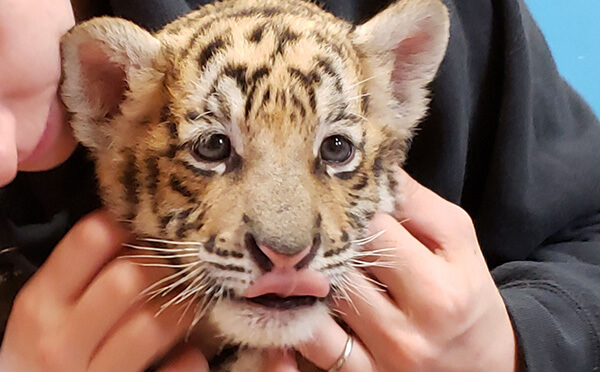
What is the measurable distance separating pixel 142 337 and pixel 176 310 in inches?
1.5

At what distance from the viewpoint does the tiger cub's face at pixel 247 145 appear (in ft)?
2.02

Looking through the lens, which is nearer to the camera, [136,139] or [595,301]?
[136,139]

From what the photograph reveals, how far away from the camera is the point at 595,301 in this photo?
0.87 meters

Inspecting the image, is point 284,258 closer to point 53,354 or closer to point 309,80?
point 309,80

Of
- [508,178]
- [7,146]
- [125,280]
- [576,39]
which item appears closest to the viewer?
[7,146]

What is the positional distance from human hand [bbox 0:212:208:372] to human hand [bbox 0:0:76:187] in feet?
0.31

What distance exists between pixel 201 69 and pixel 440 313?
1.07 ft

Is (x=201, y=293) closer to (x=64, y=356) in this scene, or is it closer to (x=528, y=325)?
(x=64, y=356)

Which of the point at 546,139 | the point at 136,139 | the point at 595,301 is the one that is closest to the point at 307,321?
the point at 136,139

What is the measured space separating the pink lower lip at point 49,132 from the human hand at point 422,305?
29cm

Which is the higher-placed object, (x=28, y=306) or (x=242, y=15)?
(x=242, y=15)

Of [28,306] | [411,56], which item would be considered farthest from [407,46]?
[28,306]

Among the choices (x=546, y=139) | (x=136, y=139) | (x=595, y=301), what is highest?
(x=136, y=139)

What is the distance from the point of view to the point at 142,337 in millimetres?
668
